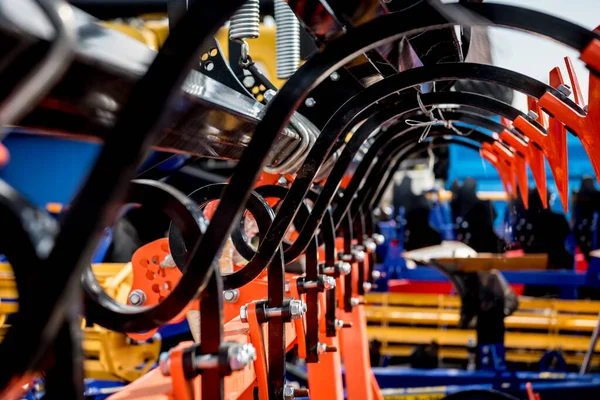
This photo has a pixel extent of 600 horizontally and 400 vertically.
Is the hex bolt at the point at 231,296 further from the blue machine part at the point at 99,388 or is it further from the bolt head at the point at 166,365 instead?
the blue machine part at the point at 99,388

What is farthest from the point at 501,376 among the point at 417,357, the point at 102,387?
the point at 102,387

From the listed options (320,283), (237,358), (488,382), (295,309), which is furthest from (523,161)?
(237,358)

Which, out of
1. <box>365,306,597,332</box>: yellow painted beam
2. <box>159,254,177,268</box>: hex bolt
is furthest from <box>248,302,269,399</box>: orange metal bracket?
<box>365,306,597,332</box>: yellow painted beam

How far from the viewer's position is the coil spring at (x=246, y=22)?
1.44m

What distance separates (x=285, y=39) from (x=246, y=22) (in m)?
0.38

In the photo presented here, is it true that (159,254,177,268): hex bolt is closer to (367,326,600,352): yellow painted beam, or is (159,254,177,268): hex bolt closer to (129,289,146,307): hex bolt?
(129,289,146,307): hex bolt

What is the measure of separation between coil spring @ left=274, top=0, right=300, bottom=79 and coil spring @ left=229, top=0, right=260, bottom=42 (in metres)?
0.36

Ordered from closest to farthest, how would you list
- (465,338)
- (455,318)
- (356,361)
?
(356,361) < (465,338) < (455,318)

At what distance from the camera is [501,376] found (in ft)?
9.04

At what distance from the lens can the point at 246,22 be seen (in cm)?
145

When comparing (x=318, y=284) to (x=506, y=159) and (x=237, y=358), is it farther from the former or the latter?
(x=506, y=159)

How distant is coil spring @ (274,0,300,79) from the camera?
1.81 m

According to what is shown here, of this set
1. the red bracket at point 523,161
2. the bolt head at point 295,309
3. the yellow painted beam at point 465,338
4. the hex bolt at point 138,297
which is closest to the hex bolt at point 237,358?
the bolt head at point 295,309

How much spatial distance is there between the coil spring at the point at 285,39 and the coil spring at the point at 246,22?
1.18 ft
